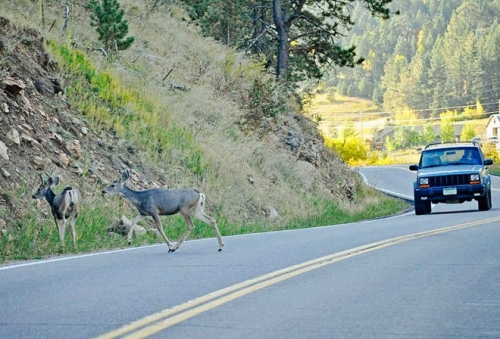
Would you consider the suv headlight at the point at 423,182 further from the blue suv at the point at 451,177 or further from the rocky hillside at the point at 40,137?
the rocky hillside at the point at 40,137

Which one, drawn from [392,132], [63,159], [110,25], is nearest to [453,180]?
[110,25]

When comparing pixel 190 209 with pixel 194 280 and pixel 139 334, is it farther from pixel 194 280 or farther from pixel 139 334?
pixel 139 334

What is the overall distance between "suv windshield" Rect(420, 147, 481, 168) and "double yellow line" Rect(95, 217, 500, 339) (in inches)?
517

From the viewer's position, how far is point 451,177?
2548cm

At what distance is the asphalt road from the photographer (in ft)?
24.9

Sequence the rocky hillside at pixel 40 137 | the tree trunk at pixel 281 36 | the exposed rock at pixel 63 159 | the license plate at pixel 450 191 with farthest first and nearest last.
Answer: the tree trunk at pixel 281 36
the license plate at pixel 450 191
the exposed rock at pixel 63 159
the rocky hillside at pixel 40 137

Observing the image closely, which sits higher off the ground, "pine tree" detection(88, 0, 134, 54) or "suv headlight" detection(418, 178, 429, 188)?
"pine tree" detection(88, 0, 134, 54)

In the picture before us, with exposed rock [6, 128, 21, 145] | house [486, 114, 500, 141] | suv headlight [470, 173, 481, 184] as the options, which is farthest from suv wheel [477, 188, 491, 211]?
house [486, 114, 500, 141]

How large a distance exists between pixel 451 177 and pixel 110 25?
10538 millimetres

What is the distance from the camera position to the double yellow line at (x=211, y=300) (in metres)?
7.37

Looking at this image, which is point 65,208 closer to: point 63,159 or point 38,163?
point 38,163

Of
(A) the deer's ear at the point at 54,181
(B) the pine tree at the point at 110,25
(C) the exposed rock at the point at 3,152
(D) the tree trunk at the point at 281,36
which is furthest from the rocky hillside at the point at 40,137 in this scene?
(D) the tree trunk at the point at 281,36

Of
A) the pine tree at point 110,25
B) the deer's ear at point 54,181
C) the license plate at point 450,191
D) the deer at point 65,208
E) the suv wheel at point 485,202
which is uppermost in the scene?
the pine tree at point 110,25

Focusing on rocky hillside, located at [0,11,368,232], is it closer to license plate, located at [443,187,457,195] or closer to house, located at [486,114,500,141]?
license plate, located at [443,187,457,195]
